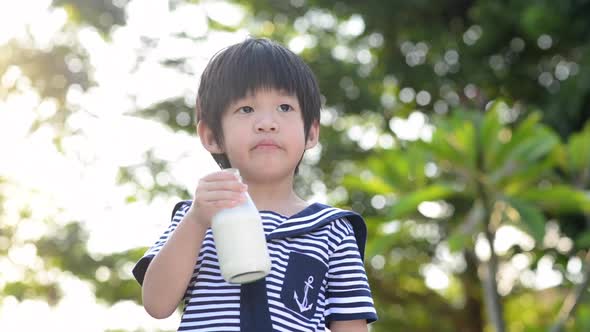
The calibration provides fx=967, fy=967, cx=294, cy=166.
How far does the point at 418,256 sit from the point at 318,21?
12.1 feet

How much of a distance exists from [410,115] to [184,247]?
1038 centimetres

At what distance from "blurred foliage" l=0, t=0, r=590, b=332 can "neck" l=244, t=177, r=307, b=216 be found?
17.2 ft

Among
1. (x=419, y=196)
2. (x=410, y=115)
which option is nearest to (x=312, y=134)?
(x=419, y=196)

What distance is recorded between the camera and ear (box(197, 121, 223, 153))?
204 cm

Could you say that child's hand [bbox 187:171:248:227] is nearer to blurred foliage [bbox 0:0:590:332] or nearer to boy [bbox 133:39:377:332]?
boy [bbox 133:39:377:332]

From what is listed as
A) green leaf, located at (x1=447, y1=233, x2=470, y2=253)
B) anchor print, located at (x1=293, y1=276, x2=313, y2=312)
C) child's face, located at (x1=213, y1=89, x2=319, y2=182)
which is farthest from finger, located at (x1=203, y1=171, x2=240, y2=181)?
green leaf, located at (x1=447, y1=233, x2=470, y2=253)

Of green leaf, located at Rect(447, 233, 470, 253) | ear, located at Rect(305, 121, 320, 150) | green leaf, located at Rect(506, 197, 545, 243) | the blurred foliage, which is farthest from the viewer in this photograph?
the blurred foliage

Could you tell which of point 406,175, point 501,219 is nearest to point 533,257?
point 501,219

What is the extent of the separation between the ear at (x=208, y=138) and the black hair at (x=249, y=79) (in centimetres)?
1

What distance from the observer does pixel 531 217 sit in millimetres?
6824

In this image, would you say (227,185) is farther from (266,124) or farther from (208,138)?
(208,138)

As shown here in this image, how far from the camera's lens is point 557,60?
420 inches

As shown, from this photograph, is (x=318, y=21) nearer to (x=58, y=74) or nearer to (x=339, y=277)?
(x=58, y=74)

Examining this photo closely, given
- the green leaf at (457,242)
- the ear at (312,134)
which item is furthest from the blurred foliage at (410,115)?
the ear at (312,134)
